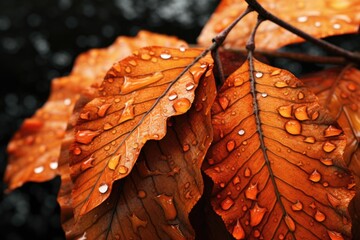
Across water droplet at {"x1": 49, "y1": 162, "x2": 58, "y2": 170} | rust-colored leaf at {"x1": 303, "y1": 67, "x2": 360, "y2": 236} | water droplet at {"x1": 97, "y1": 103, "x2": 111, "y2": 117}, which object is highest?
water droplet at {"x1": 97, "y1": 103, "x2": 111, "y2": 117}

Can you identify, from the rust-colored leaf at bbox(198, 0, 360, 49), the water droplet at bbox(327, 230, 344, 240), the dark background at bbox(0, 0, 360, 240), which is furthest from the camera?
the dark background at bbox(0, 0, 360, 240)

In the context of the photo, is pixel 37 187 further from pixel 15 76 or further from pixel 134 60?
pixel 134 60

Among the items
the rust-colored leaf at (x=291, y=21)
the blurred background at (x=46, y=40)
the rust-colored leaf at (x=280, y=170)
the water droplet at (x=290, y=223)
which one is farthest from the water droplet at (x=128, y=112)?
the blurred background at (x=46, y=40)

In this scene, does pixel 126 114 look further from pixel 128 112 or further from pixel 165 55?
pixel 165 55

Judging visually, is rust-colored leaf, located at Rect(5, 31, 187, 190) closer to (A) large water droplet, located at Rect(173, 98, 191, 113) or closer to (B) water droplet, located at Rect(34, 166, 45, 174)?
(B) water droplet, located at Rect(34, 166, 45, 174)

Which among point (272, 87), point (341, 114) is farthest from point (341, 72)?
point (272, 87)

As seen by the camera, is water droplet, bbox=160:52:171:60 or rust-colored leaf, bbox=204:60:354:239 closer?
rust-colored leaf, bbox=204:60:354:239

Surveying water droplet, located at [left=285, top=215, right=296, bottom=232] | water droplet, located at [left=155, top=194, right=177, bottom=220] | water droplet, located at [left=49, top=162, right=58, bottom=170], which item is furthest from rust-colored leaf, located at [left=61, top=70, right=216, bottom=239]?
water droplet, located at [left=49, top=162, right=58, bottom=170]
